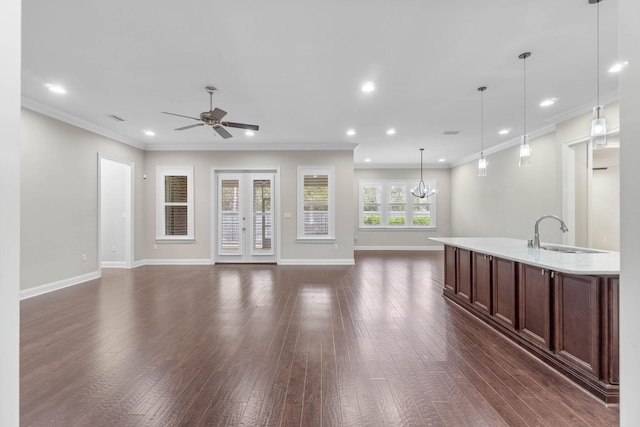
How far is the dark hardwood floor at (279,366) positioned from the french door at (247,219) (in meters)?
2.89

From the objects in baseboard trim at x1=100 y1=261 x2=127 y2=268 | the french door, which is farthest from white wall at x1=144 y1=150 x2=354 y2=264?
baseboard trim at x1=100 y1=261 x2=127 y2=268

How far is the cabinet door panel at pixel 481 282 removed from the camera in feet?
10.9

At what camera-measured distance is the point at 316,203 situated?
23.8 ft

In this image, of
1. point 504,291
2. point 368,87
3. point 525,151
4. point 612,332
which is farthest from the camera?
point 368,87

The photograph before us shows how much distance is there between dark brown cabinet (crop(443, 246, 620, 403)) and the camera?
6.63 feet

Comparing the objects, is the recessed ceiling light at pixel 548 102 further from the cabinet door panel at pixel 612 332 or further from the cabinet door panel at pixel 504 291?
the cabinet door panel at pixel 612 332

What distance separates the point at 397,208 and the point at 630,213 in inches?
379

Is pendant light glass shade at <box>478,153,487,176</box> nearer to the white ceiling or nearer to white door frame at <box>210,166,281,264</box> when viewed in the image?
the white ceiling

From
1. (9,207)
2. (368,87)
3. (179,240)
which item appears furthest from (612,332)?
(179,240)

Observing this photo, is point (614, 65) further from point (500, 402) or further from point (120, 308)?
point (120, 308)

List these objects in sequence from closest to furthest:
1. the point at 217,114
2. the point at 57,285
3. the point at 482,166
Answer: the point at 217,114, the point at 482,166, the point at 57,285

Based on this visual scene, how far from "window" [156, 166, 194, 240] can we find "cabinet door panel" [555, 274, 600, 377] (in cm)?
703

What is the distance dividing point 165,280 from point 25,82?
354 cm

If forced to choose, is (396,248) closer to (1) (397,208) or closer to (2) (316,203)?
(1) (397,208)
